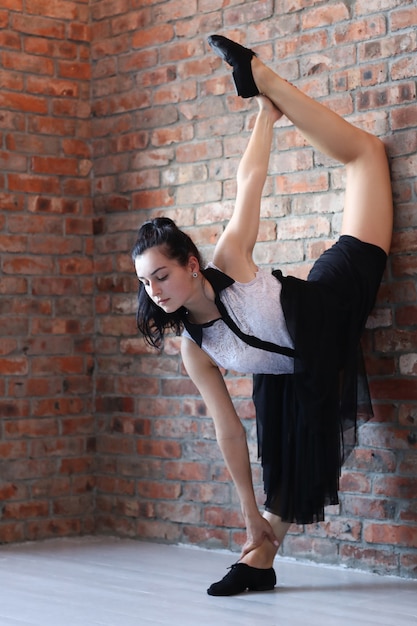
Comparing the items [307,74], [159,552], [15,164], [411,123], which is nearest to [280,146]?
[307,74]

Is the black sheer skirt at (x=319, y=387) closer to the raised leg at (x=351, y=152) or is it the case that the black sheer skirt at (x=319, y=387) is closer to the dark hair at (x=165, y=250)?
the raised leg at (x=351, y=152)

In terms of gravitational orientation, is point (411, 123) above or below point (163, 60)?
below

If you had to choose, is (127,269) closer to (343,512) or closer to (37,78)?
(37,78)

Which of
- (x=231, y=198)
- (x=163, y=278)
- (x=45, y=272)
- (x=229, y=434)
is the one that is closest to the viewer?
(x=163, y=278)

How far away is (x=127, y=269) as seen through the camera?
436 centimetres

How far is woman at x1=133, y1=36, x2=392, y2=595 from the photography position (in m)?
3.22

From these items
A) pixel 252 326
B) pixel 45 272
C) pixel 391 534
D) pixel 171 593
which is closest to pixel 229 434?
pixel 252 326

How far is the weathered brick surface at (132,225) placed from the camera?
363cm

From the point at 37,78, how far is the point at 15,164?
38 centimetres

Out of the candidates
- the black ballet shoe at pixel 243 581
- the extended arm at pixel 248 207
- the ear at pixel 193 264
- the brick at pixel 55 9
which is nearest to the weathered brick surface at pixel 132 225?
the brick at pixel 55 9

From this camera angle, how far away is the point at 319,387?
3229 millimetres

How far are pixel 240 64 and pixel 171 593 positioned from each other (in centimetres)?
171

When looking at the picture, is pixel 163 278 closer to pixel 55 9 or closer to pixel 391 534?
pixel 391 534

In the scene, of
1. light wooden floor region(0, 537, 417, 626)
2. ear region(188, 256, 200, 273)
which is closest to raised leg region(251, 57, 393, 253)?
ear region(188, 256, 200, 273)
